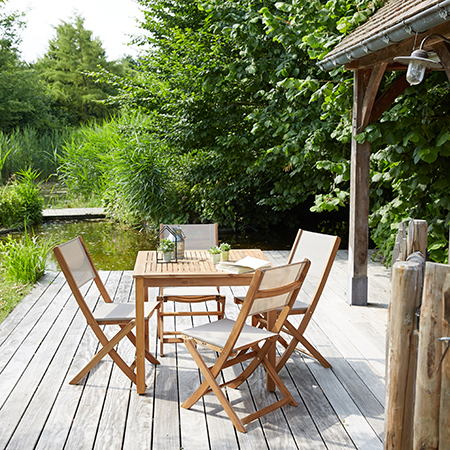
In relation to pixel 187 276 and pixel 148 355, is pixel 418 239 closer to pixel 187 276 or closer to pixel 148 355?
pixel 187 276

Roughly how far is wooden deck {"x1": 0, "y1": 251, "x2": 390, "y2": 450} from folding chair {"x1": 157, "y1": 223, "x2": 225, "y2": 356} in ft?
0.72

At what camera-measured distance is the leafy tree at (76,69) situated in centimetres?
2889

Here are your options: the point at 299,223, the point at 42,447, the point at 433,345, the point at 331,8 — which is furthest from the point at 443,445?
the point at 299,223

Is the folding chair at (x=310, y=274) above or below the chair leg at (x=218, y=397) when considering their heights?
above

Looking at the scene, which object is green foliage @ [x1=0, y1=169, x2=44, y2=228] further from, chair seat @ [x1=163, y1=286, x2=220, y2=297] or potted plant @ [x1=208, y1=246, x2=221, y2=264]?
potted plant @ [x1=208, y1=246, x2=221, y2=264]

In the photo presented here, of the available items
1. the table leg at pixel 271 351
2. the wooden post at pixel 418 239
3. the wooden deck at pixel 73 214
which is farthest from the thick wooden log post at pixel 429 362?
the wooden deck at pixel 73 214

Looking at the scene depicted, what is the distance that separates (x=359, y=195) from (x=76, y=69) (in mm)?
29338

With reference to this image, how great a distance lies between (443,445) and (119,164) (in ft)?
33.2

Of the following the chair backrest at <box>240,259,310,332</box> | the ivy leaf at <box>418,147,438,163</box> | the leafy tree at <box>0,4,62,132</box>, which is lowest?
the chair backrest at <box>240,259,310,332</box>

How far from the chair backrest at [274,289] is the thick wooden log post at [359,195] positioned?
214 cm

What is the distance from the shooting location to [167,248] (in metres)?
3.39

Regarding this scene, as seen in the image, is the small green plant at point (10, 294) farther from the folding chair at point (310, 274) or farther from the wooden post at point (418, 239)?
the wooden post at point (418, 239)

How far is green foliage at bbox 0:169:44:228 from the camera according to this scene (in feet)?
34.9

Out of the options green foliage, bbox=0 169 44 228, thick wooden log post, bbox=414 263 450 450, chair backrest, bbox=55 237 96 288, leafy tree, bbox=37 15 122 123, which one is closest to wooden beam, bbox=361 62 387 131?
chair backrest, bbox=55 237 96 288
